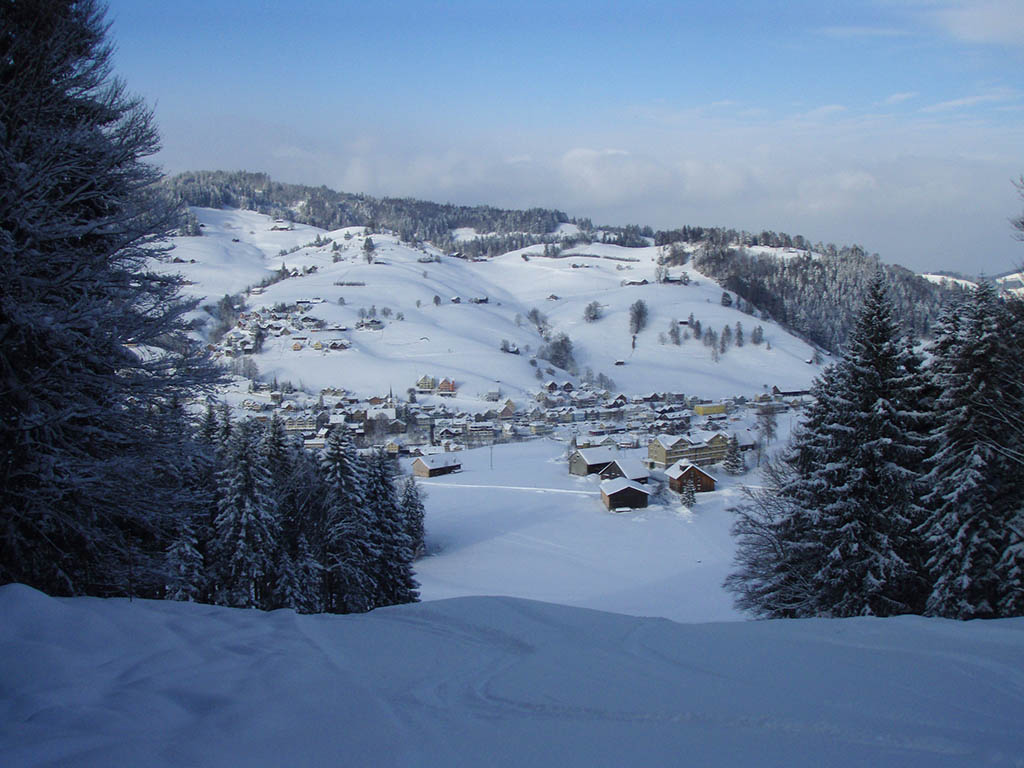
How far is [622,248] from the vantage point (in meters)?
165

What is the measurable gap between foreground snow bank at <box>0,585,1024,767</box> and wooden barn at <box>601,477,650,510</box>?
1073 inches

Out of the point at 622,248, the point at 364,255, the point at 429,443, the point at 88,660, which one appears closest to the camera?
the point at 88,660

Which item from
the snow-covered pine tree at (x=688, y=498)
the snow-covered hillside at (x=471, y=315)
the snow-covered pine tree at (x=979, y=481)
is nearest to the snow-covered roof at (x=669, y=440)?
the snow-covered pine tree at (x=688, y=498)

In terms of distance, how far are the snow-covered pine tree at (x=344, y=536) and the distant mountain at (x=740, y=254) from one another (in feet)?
227

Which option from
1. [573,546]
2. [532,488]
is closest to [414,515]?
[573,546]

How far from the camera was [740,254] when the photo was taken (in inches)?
5276

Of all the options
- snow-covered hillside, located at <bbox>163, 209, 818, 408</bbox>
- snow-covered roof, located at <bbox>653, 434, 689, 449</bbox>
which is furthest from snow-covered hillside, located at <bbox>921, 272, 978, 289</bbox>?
snow-covered roof, located at <bbox>653, 434, 689, 449</bbox>

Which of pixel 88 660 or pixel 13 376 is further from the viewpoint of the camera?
pixel 13 376

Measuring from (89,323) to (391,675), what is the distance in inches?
151

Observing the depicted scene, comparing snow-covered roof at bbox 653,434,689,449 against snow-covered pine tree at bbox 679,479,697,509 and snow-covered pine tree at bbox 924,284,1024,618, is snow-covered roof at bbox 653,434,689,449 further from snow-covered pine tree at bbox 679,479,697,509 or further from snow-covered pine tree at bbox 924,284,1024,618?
snow-covered pine tree at bbox 924,284,1024,618

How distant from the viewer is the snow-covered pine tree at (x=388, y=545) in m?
15.1

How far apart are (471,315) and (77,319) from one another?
9456 cm

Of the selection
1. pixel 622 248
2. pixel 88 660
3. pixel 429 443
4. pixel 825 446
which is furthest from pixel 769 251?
pixel 88 660

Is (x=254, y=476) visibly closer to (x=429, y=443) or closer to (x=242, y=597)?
(x=242, y=597)
